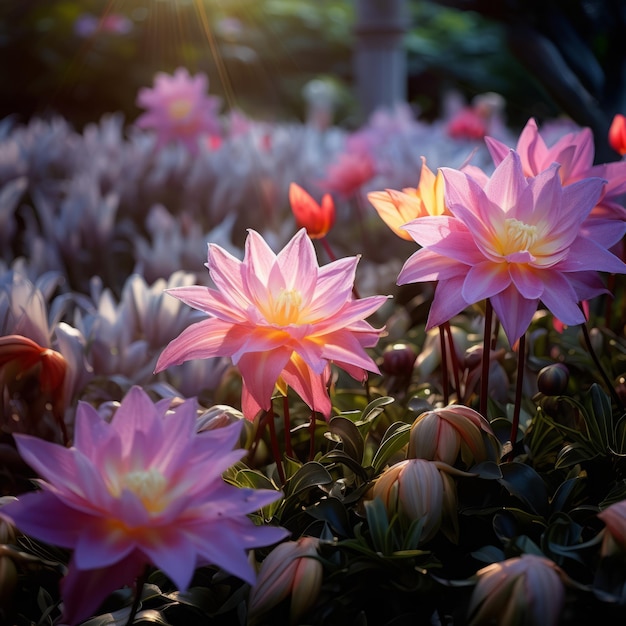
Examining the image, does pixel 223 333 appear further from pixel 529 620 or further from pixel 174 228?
pixel 174 228

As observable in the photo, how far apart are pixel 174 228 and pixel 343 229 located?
2.63ft

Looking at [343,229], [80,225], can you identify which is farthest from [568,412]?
[343,229]

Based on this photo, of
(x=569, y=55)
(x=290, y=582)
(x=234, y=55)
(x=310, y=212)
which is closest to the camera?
(x=290, y=582)

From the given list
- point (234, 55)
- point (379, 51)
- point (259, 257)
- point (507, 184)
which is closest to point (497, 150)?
point (507, 184)

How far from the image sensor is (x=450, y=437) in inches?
36.9

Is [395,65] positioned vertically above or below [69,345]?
below

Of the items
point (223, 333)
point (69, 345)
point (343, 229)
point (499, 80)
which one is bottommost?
point (499, 80)

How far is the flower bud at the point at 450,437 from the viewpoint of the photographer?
0.94 meters

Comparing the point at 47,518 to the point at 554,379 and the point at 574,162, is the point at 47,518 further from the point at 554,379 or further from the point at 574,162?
the point at 574,162

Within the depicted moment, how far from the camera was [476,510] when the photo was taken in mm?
965

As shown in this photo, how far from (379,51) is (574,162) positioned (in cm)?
415

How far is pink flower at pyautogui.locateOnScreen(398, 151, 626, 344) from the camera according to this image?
0.96m

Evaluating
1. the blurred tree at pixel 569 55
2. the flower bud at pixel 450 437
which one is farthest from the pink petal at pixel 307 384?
the blurred tree at pixel 569 55

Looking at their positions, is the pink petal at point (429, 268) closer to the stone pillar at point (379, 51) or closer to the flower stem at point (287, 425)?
the flower stem at point (287, 425)
